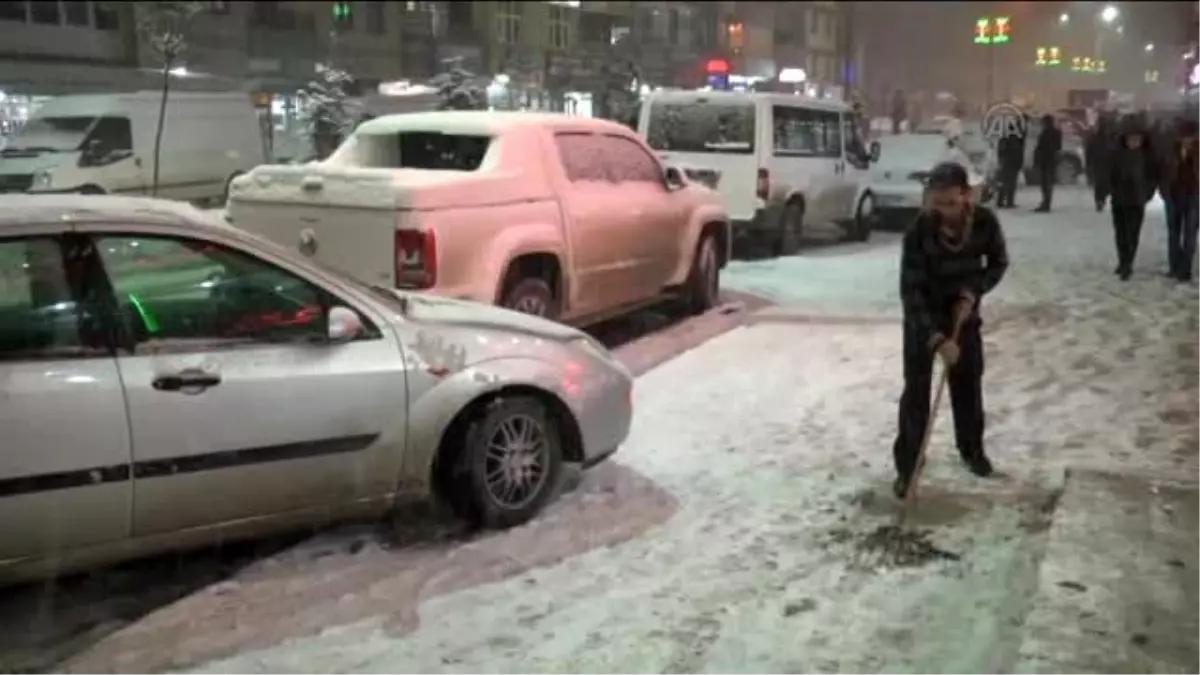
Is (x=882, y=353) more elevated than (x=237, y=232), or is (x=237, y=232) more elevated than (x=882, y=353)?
(x=237, y=232)

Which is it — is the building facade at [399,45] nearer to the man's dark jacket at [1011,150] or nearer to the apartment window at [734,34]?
the apartment window at [734,34]

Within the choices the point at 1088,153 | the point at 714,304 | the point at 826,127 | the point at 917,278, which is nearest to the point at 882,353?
the point at 714,304

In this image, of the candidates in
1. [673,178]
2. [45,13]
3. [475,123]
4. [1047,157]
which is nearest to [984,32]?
[1047,157]

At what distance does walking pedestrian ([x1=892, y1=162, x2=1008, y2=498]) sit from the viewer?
578cm

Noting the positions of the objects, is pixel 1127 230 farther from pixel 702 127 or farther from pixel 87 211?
pixel 87 211

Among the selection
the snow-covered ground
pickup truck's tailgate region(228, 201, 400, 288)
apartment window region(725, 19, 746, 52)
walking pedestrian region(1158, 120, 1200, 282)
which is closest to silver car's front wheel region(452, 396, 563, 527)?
the snow-covered ground

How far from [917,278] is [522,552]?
2.17 meters

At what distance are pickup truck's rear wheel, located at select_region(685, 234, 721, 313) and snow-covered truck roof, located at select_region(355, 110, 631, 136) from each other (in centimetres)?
172

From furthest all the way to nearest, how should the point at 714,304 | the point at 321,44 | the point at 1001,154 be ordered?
the point at 321,44 → the point at 1001,154 → the point at 714,304

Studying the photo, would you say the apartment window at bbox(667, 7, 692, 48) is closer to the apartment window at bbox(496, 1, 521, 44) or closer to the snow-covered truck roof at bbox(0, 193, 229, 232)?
the apartment window at bbox(496, 1, 521, 44)

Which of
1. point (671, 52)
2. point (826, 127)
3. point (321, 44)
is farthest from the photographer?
point (671, 52)

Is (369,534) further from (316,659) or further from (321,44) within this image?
(321,44)

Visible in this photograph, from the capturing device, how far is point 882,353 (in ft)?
31.5

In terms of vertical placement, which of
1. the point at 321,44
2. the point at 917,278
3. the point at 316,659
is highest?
the point at 321,44
